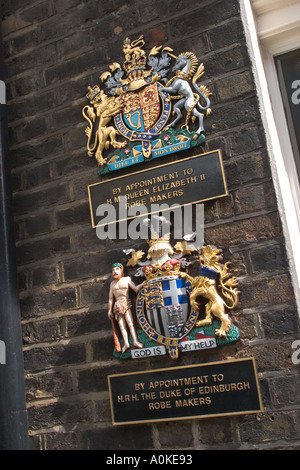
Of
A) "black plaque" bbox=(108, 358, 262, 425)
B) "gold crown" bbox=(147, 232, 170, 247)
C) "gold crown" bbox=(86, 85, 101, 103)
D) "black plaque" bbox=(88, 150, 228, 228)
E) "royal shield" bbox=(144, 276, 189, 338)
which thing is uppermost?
"gold crown" bbox=(86, 85, 101, 103)

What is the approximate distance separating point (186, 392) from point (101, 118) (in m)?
1.97

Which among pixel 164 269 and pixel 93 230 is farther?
pixel 93 230

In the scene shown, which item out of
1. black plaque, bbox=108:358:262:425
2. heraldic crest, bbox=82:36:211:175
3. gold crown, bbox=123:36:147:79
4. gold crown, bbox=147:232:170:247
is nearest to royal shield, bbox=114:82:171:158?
heraldic crest, bbox=82:36:211:175

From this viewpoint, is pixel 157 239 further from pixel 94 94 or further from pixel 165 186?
pixel 94 94

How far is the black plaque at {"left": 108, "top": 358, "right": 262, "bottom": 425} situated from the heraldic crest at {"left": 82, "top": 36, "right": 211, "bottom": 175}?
1.42m

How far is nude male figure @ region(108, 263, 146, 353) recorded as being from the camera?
11.9 feet

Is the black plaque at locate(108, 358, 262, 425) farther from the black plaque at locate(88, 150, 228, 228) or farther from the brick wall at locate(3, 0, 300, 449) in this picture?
the black plaque at locate(88, 150, 228, 228)

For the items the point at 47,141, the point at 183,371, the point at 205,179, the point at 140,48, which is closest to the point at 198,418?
the point at 183,371

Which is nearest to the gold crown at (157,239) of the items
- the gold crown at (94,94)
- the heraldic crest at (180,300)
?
the heraldic crest at (180,300)

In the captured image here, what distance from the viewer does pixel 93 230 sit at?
3.95m

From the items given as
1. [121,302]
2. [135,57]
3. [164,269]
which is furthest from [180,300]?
[135,57]

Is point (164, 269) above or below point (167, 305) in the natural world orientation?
above

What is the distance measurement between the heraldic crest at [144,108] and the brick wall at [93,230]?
0.09 m

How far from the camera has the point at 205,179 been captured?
12.0 feet
